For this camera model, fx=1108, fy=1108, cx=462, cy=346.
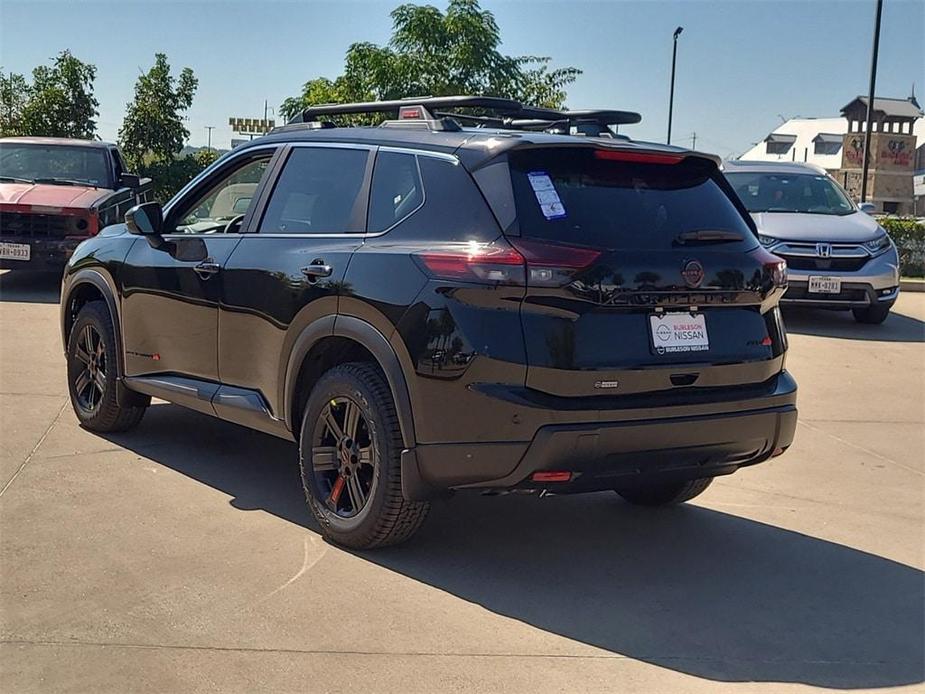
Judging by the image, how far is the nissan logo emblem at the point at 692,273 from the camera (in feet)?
14.1

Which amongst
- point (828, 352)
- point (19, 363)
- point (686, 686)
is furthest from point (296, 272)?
point (828, 352)

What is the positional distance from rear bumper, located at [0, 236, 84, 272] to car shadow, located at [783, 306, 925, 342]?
311 inches

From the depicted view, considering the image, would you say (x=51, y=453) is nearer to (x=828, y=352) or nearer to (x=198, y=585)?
(x=198, y=585)

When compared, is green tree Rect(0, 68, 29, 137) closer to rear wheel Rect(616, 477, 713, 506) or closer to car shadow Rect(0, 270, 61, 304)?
car shadow Rect(0, 270, 61, 304)

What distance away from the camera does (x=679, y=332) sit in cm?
431

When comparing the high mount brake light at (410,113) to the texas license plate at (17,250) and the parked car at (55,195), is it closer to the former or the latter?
the parked car at (55,195)

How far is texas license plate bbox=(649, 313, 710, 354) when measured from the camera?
168 inches

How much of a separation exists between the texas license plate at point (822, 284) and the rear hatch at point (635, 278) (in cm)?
728

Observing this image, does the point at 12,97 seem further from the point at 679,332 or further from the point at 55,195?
the point at 679,332

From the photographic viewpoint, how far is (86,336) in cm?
650

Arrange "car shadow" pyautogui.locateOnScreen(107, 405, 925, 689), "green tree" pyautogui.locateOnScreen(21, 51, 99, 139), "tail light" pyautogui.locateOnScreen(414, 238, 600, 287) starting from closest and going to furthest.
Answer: "car shadow" pyautogui.locateOnScreen(107, 405, 925, 689)
"tail light" pyautogui.locateOnScreen(414, 238, 600, 287)
"green tree" pyautogui.locateOnScreen(21, 51, 99, 139)

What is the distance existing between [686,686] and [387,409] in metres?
1.53

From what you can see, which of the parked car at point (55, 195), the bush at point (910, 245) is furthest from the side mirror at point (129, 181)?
the bush at point (910, 245)

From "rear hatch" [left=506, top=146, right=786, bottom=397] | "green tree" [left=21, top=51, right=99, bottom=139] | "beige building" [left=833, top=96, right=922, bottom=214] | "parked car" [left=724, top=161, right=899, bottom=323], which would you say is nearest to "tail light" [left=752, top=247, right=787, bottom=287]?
"rear hatch" [left=506, top=146, right=786, bottom=397]
